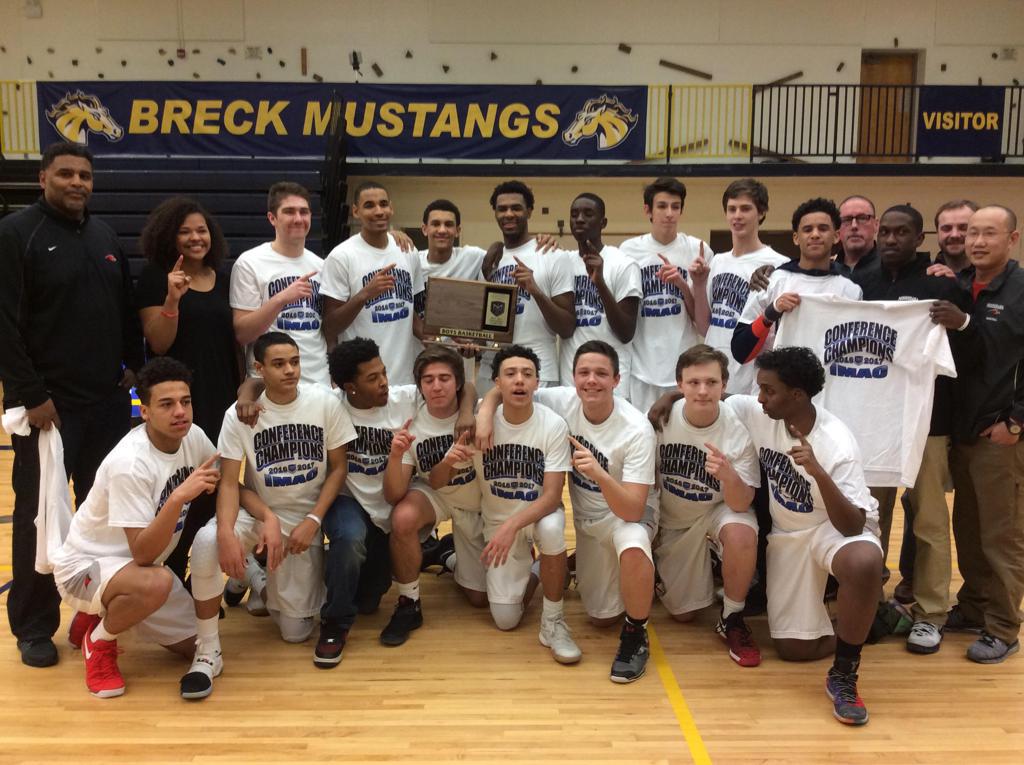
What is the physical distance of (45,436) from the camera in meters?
3.50

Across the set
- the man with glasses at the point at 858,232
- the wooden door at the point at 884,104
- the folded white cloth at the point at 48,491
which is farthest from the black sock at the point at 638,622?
the wooden door at the point at 884,104

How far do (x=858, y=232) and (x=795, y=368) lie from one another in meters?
1.40

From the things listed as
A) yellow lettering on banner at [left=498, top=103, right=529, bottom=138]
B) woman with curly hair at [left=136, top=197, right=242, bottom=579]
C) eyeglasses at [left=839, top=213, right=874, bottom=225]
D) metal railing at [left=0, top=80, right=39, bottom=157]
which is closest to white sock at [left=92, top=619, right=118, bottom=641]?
woman with curly hair at [left=136, top=197, right=242, bottom=579]

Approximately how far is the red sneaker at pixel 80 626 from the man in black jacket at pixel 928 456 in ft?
12.3

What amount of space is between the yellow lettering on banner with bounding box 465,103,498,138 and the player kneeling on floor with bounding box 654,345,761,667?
9.50 meters

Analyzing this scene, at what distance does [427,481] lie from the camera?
4.08m

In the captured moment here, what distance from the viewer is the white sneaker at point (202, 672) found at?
329 cm

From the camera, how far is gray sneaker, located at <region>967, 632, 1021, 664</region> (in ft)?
11.9

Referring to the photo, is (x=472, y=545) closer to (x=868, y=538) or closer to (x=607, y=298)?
(x=607, y=298)

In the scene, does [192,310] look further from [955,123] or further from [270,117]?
[955,123]

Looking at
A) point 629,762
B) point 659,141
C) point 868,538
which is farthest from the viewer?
point 659,141

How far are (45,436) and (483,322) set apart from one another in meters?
2.08

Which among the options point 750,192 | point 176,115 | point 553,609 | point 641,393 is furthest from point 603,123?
point 553,609

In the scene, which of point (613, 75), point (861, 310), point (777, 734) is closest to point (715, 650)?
point (777, 734)
